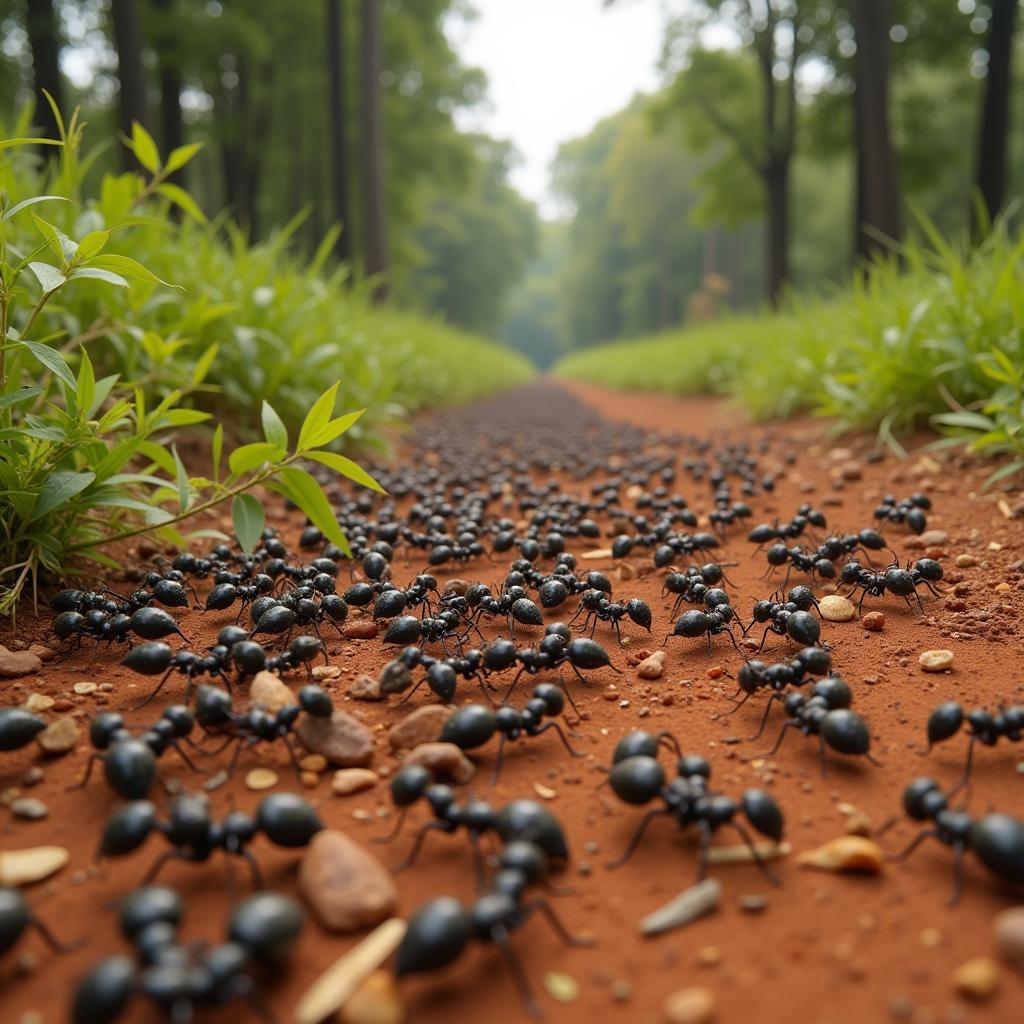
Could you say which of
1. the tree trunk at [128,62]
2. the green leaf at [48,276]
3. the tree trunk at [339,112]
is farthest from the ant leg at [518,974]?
the tree trunk at [339,112]

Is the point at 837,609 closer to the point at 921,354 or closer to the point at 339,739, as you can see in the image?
the point at 339,739

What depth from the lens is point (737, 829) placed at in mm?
1398

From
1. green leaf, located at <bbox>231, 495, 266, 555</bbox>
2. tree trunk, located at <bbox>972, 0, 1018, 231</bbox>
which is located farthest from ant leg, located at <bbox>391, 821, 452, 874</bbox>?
tree trunk, located at <bbox>972, 0, 1018, 231</bbox>

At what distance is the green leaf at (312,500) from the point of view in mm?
2271

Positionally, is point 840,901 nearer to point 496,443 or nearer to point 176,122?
point 496,443

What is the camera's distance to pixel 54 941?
3.79ft

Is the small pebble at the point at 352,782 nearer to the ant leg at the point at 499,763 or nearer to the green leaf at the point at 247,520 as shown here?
the ant leg at the point at 499,763

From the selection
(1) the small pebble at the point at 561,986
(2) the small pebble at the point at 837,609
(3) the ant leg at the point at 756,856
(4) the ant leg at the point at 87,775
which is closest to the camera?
(1) the small pebble at the point at 561,986

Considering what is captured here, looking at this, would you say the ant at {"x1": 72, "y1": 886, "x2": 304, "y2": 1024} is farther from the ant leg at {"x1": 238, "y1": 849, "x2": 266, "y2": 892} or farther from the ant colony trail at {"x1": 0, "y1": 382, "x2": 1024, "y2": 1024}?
the ant leg at {"x1": 238, "y1": 849, "x2": 266, "y2": 892}

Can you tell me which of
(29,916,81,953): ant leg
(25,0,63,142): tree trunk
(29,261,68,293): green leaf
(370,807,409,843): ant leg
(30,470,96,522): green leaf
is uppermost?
(25,0,63,142): tree trunk

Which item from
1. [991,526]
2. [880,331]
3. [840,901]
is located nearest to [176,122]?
[880,331]

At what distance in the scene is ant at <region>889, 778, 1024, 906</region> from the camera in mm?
1190

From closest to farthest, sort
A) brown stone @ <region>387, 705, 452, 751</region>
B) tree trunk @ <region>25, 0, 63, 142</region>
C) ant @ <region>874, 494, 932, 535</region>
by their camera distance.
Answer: brown stone @ <region>387, 705, 452, 751</region>
ant @ <region>874, 494, 932, 535</region>
tree trunk @ <region>25, 0, 63, 142</region>

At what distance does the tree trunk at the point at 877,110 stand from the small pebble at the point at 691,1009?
33.8 feet
